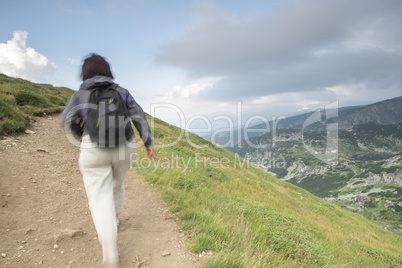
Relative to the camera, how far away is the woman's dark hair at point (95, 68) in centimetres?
341

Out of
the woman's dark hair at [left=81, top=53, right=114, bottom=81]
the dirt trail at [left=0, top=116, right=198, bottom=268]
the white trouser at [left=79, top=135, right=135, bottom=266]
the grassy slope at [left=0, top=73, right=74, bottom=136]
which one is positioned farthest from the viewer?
the grassy slope at [left=0, top=73, right=74, bottom=136]

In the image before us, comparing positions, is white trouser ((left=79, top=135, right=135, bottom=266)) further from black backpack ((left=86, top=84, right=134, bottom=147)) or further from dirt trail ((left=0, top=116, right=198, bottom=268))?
dirt trail ((left=0, top=116, right=198, bottom=268))

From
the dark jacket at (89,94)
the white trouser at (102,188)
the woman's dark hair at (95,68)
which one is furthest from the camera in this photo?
the woman's dark hair at (95,68)

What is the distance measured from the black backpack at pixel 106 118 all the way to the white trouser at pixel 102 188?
146mm

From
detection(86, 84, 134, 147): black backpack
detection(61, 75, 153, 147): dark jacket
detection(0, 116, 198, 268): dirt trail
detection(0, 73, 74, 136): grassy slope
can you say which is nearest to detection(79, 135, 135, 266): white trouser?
detection(86, 84, 134, 147): black backpack

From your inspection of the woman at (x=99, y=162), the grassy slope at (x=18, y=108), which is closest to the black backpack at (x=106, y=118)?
the woman at (x=99, y=162)

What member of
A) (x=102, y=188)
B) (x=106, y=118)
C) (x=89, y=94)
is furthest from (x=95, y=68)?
(x=102, y=188)

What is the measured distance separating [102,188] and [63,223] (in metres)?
2.69

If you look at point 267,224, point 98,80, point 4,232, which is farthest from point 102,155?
point 267,224

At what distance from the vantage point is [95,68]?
3412 mm

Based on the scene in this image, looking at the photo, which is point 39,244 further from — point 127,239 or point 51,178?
point 51,178

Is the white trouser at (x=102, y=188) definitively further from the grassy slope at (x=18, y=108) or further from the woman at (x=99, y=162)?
the grassy slope at (x=18, y=108)

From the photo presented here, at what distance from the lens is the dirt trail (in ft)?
12.2

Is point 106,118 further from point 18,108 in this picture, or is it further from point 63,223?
point 18,108
